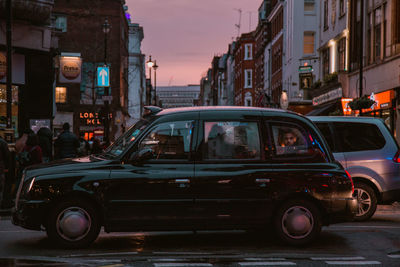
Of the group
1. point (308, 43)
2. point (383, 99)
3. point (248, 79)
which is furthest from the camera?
point (248, 79)

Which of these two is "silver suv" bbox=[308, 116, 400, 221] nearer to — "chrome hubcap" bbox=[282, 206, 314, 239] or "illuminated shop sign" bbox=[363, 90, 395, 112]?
"chrome hubcap" bbox=[282, 206, 314, 239]

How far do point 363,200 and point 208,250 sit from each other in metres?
4.48

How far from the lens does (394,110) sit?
91.0 feet

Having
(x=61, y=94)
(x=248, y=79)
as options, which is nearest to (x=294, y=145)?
(x=61, y=94)

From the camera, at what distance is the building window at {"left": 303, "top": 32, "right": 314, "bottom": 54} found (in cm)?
5275

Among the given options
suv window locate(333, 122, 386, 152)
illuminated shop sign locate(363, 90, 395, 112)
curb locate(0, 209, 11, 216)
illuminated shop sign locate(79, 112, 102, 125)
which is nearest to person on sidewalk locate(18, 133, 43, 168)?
curb locate(0, 209, 11, 216)

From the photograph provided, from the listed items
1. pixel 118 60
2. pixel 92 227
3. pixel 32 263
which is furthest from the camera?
pixel 118 60

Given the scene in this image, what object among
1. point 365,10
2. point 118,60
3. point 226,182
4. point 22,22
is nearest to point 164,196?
point 226,182

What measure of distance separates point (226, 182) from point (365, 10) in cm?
2575

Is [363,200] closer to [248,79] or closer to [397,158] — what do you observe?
[397,158]

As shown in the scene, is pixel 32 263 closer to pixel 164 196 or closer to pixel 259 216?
pixel 164 196

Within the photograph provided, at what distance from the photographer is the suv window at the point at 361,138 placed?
1226cm

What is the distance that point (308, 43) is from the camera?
52875 mm

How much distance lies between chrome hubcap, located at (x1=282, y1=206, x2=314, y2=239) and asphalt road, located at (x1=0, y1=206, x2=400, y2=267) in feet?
0.66
